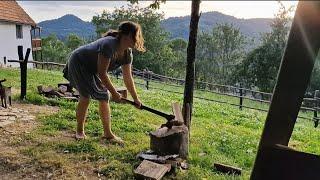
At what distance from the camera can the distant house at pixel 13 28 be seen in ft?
105

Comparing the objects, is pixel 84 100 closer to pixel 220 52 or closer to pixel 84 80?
pixel 84 80

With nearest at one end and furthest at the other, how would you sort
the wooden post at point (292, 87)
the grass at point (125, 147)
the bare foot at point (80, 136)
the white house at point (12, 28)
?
the wooden post at point (292, 87), the grass at point (125, 147), the bare foot at point (80, 136), the white house at point (12, 28)

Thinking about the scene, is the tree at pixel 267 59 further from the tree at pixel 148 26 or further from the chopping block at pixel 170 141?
the chopping block at pixel 170 141

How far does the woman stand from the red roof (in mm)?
27974

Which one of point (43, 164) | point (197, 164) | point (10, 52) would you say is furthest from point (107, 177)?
point (10, 52)

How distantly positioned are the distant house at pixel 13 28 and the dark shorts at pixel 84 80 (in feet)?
88.2

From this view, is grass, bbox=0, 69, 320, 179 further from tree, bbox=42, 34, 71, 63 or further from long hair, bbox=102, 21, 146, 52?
tree, bbox=42, 34, 71, 63

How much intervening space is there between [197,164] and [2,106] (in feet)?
14.7

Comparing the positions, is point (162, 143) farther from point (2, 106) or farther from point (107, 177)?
point (2, 106)

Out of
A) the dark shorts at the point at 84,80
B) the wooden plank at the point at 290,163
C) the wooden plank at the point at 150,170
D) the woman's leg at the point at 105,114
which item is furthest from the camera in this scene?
the woman's leg at the point at 105,114

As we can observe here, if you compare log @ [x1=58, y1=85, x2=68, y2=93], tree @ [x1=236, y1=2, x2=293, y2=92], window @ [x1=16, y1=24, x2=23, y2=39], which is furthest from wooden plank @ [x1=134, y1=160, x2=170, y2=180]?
window @ [x1=16, y1=24, x2=23, y2=39]

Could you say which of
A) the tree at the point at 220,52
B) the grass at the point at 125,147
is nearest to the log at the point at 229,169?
the grass at the point at 125,147

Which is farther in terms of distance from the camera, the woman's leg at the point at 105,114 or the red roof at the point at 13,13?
the red roof at the point at 13,13

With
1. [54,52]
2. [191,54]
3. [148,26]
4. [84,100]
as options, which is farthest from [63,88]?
[54,52]
